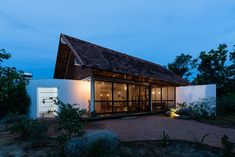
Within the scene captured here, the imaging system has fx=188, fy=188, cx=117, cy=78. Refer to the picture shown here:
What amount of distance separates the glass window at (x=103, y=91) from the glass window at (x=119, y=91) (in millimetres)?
466

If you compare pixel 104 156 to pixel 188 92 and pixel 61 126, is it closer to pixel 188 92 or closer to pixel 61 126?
pixel 61 126

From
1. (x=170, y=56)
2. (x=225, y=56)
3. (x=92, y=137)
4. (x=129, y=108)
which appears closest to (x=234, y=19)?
(x=225, y=56)

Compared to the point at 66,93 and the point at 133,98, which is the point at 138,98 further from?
the point at 66,93

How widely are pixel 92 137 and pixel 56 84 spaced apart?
314 inches

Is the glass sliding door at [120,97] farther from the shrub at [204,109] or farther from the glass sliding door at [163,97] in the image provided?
the shrub at [204,109]

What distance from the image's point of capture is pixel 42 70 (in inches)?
3772

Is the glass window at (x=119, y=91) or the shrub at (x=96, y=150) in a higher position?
the glass window at (x=119, y=91)

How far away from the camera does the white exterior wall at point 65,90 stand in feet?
40.7

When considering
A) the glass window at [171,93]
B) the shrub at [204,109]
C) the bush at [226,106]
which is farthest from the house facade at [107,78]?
the bush at [226,106]

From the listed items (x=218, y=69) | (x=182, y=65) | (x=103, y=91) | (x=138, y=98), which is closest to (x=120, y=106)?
(x=103, y=91)

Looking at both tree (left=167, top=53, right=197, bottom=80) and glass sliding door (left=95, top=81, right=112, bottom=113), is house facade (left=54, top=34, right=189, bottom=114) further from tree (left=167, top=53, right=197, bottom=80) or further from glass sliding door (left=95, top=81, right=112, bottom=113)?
tree (left=167, top=53, right=197, bottom=80)

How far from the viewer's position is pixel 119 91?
558 inches

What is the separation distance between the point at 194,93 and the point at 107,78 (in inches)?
289

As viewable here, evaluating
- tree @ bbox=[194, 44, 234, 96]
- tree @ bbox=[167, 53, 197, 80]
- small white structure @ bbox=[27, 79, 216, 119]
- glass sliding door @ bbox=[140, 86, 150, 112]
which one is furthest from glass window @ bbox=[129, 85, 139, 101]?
tree @ bbox=[167, 53, 197, 80]
